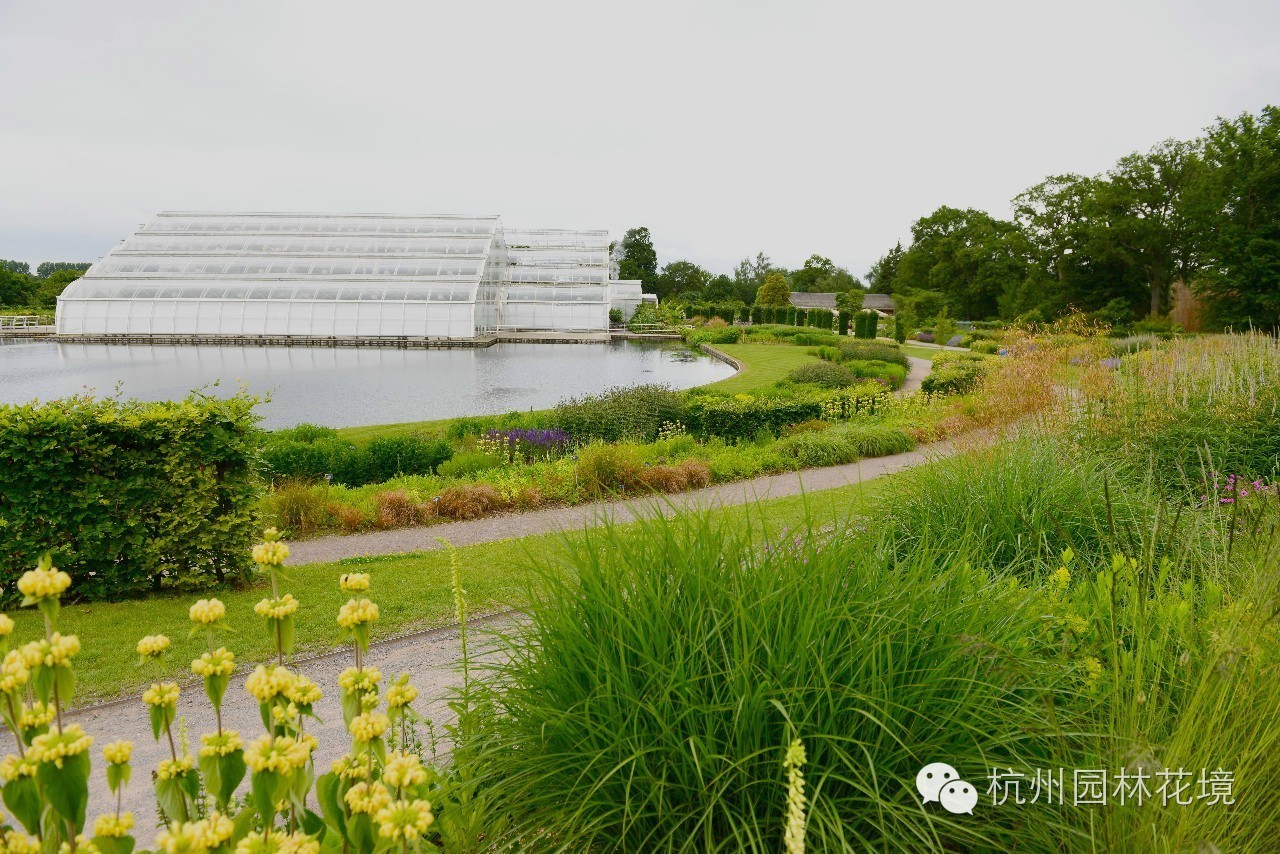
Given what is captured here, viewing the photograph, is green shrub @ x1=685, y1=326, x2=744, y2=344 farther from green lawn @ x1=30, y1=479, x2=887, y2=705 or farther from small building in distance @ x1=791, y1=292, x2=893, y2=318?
small building in distance @ x1=791, y1=292, x2=893, y2=318

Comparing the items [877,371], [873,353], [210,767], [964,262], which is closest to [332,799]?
[210,767]

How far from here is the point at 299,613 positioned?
18.3 ft

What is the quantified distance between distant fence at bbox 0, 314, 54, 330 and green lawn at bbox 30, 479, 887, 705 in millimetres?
43619

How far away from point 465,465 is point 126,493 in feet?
17.6

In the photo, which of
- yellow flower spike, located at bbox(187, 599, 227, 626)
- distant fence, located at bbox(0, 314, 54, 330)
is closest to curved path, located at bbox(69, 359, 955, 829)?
yellow flower spike, located at bbox(187, 599, 227, 626)

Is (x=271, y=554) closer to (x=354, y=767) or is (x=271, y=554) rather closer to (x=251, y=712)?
(x=354, y=767)

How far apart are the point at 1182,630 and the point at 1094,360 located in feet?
23.5

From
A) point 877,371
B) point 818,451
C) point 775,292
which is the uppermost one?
point 775,292

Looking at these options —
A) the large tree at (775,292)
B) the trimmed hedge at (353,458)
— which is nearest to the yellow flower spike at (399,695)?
the trimmed hedge at (353,458)

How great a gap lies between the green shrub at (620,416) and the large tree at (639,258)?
59.1 meters

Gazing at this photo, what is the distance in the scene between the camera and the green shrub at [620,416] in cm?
1300

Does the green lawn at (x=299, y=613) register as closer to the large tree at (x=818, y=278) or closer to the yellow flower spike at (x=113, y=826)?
the yellow flower spike at (x=113, y=826)

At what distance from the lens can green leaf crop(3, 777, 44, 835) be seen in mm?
1119

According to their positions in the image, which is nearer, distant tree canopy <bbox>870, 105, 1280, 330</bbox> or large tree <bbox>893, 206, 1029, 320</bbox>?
distant tree canopy <bbox>870, 105, 1280, 330</bbox>
